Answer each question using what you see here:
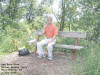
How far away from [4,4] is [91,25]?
29.0 ft

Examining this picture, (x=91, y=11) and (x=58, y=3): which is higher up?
(x=58, y=3)

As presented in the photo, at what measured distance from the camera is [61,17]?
23.9 ft

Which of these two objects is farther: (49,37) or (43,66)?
(49,37)

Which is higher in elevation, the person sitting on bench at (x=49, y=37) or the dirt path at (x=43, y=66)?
the person sitting on bench at (x=49, y=37)

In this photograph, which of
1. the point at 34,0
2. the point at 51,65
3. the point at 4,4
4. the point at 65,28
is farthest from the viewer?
the point at 34,0

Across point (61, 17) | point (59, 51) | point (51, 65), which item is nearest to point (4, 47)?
point (59, 51)

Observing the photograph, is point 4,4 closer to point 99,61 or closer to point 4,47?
point 4,47

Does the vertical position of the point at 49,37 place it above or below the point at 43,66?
above

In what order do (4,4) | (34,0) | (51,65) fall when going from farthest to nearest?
1. (34,0)
2. (4,4)
3. (51,65)

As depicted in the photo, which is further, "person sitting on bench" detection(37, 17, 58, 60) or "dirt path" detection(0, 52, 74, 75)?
"person sitting on bench" detection(37, 17, 58, 60)

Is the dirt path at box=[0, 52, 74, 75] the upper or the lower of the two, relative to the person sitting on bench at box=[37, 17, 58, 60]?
lower

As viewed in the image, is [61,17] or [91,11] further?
[61,17]

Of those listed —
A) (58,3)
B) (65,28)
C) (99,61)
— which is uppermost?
(58,3)

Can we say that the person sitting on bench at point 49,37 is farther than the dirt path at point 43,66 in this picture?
Yes
